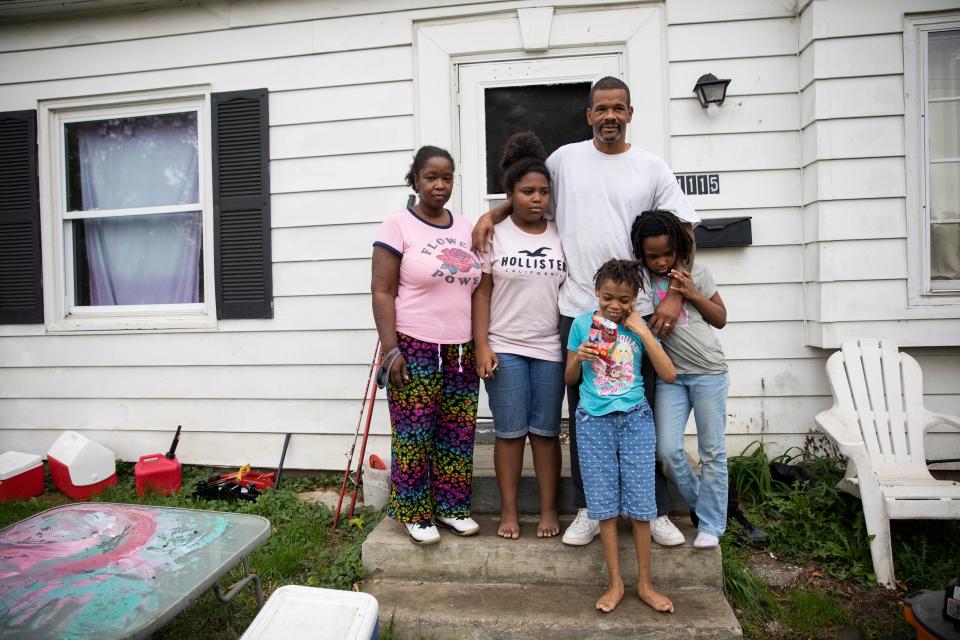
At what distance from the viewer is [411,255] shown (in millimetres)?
2367

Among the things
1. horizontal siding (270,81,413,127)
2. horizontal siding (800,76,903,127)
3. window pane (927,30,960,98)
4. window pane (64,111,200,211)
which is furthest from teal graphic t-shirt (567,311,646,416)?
window pane (64,111,200,211)

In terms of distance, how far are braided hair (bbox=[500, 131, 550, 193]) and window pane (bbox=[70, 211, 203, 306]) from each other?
2.64 m

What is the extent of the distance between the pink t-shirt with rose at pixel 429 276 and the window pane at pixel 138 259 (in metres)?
2.37

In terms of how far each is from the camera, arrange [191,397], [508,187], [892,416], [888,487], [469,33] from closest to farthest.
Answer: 1. [508,187]
2. [888,487]
3. [892,416]
4. [469,33]
5. [191,397]

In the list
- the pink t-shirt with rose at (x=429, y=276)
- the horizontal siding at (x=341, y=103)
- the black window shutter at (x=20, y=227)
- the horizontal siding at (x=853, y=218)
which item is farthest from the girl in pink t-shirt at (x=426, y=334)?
the black window shutter at (x=20, y=227)

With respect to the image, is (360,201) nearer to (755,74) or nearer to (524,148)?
(524,148)

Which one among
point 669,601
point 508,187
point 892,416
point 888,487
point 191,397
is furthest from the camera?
point 191,397

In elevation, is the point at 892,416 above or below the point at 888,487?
above

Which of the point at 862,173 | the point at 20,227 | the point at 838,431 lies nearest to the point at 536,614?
the point at 838,431

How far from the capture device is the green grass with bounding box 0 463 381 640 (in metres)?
2.46

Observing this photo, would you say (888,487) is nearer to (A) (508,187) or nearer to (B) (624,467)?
(B) (624,467)

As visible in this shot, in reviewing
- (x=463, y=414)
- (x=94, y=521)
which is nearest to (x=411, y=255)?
(x=463, y=414)

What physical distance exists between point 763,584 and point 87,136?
5.02m

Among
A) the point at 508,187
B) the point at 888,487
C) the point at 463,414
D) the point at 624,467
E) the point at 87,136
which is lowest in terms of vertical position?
the point at 888,487
